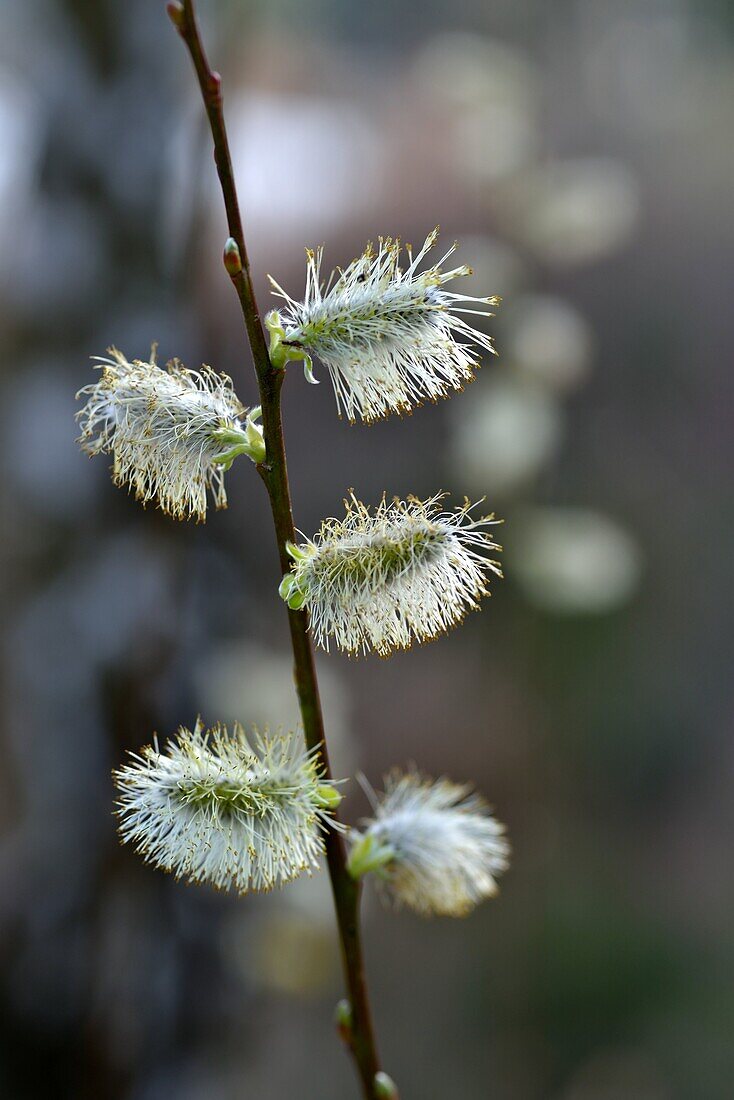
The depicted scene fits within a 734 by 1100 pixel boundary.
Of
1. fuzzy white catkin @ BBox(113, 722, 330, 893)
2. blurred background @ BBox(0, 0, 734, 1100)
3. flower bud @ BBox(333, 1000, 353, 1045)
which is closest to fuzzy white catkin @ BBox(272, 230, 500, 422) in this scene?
fuzzy white catkin @ BBox(113, 722, 330, 893)

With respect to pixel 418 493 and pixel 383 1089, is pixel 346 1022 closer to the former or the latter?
pixel 383 1089

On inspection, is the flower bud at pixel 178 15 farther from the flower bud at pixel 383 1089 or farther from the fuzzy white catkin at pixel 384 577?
the flower bud at pixel 383 1089

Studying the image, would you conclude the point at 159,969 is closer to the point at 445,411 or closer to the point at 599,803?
the point at 599,803

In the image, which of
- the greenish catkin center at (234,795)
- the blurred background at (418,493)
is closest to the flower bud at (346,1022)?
the greenish catkin center at (234,795)

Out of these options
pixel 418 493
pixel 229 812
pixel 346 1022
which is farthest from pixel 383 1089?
pixel 418 493

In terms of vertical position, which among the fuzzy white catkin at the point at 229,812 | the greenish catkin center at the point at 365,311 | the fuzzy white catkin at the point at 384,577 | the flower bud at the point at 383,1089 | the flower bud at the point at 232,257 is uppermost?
the flower bud at the point at 232,257

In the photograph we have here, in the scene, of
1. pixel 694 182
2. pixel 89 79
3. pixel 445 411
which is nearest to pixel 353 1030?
pixel 89 79

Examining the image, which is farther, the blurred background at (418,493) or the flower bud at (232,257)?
the blurred background at (418,493)
